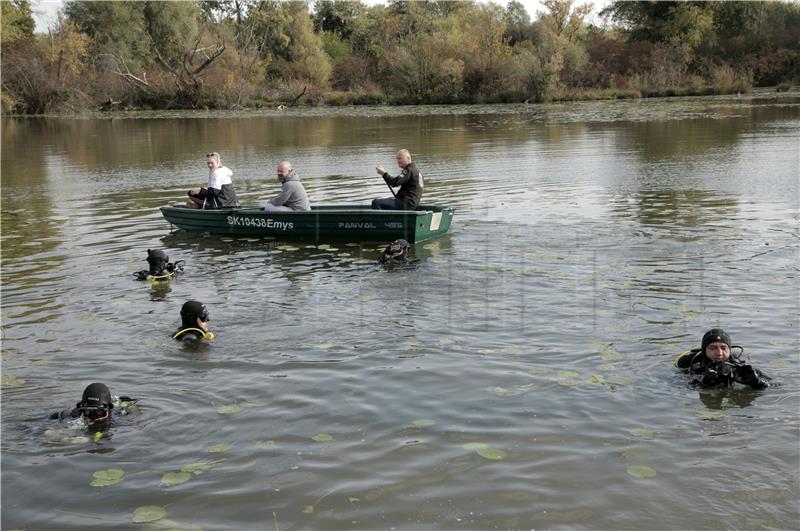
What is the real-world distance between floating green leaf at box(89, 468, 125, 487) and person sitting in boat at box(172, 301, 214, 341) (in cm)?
306

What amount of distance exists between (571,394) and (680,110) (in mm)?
44194

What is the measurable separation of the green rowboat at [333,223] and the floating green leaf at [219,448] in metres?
8.35

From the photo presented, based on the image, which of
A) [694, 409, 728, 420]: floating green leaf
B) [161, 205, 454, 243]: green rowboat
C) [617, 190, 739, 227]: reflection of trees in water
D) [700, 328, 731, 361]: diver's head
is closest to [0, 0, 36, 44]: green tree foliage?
[161, 205, 454, 243]: green rowboat

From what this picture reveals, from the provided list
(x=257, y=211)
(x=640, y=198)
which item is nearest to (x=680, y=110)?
(x=640, y=198)

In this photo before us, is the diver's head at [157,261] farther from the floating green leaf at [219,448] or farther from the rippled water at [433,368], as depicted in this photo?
the floating green leaf at [219,448]

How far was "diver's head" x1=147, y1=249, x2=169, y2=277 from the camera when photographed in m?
12.7

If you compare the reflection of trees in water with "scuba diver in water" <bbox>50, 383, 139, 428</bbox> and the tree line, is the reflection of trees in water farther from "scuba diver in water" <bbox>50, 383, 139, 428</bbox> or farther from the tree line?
the tree line

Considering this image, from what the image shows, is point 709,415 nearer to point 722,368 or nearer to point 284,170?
point 722,368

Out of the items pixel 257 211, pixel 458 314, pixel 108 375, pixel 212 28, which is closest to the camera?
pixel 108 375

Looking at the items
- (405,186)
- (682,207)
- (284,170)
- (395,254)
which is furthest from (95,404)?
(682,207)

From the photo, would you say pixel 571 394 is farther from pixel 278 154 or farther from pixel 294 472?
pixel 278 154

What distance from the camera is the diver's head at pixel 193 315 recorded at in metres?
9.59

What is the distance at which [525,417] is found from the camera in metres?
7.52

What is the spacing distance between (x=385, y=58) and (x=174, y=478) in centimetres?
7891
